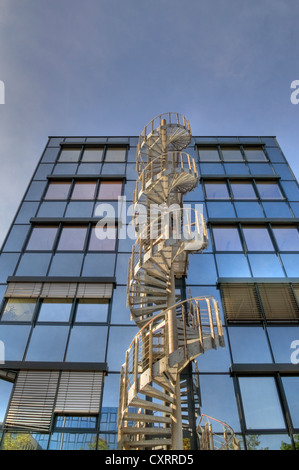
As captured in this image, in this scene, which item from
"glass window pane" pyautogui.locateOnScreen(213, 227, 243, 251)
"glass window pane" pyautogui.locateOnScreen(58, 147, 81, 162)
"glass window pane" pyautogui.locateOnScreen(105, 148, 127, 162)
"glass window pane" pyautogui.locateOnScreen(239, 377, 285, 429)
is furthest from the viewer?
"glass window pane" pyautogui.locateOnScreen(58, 147, 81, 162)

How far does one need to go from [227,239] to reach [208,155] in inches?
202

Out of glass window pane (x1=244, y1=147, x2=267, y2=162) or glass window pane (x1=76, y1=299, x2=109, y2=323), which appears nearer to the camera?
glass window pane (x1=76, y1=299, x2=109, y2=323)

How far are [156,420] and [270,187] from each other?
32.9 feet

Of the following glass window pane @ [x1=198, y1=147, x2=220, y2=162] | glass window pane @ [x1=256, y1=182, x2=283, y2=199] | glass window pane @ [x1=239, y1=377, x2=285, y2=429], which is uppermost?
glass window pane @ [x1=198, y1=147, x2=220, y2=162]

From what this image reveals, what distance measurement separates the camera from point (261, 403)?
727 cm

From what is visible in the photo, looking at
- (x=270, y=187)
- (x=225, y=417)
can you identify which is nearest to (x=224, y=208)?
(x=270, y=187)

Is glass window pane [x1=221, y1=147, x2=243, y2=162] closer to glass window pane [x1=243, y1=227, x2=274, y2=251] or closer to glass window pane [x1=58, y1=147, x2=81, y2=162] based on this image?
glass window pane [x1=243, y1=227, x2=274, y2=251]

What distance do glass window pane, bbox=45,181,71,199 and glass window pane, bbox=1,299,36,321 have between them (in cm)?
476

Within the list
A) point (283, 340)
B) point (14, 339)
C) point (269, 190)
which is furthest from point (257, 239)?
point (14, 339)

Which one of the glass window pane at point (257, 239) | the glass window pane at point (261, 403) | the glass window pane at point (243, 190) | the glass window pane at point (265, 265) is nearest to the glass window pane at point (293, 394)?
the glass window pane at point (261, 403)

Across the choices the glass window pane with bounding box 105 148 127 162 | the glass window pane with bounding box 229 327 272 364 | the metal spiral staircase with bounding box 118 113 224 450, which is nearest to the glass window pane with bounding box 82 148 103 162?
the glass window pane with bounding box 105 148 127 162

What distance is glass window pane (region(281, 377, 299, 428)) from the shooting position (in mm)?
7062

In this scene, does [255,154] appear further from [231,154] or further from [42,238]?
[42,238]

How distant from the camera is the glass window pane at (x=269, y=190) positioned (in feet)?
40.1
